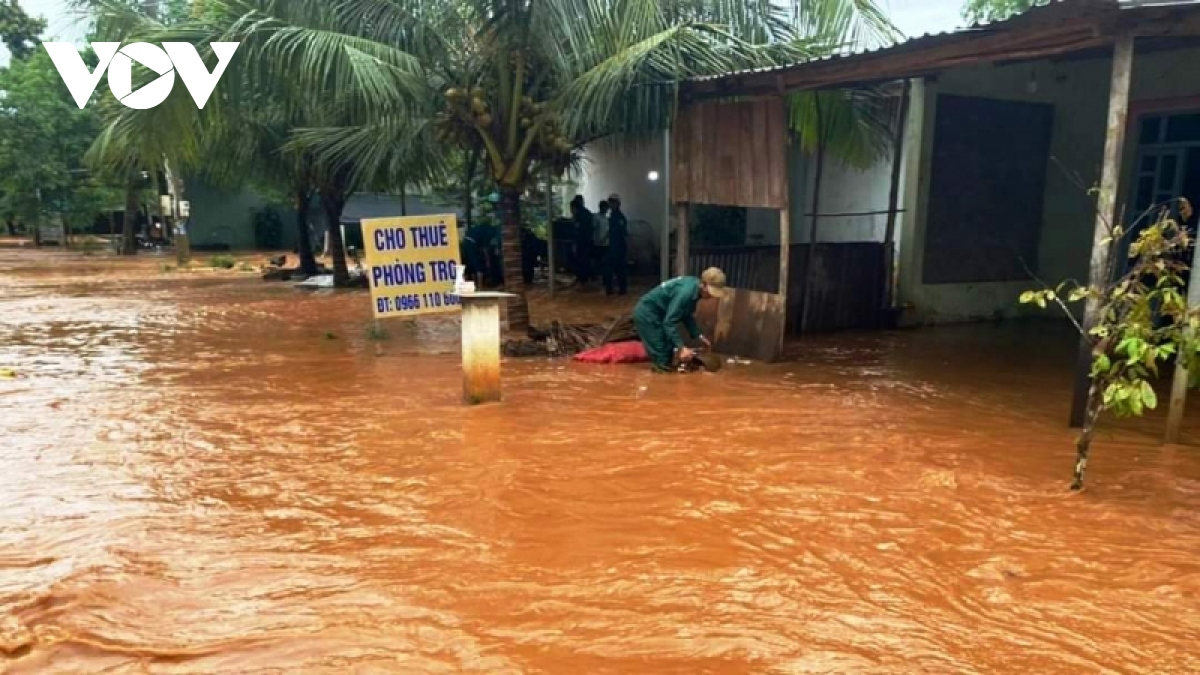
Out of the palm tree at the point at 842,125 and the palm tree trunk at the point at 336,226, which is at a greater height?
the palm tree at the point at 842,125

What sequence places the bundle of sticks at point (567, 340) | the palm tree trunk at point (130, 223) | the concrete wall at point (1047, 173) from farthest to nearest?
1. the palm tree trunk at point (130, 223)
2. the concrete wall at point (1047, 173)
3. the bundle of sticks at point (567, 340)

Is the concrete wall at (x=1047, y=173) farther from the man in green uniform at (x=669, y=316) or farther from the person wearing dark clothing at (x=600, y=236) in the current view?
the person wearing dark clothing at (x=600, y=236)

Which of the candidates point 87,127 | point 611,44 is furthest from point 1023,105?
point 87,127

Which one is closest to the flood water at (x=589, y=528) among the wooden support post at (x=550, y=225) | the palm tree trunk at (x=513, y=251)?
the palm tree trunk at (x=513, y=251)

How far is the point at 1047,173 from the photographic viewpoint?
10883 millimetres

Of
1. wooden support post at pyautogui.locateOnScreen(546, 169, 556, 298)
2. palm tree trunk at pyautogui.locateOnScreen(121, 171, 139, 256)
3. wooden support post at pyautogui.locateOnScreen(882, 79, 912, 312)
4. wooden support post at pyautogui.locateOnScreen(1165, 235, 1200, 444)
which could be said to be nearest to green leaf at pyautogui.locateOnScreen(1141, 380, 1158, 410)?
wooden support post at pyautogui.locateOnScreen(1165, 235, 1200, 444)

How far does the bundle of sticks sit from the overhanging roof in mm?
2704

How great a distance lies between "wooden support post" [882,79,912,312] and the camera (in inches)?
399

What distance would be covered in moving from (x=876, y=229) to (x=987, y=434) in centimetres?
560

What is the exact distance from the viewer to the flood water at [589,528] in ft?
10.5

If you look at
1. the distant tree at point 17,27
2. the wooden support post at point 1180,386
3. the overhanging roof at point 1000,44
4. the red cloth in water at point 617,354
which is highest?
the distant tree at point 17,27

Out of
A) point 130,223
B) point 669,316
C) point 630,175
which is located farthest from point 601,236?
point 130,223

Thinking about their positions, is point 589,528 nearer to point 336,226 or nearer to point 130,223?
point 336,226

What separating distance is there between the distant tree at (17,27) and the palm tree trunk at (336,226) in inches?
339
